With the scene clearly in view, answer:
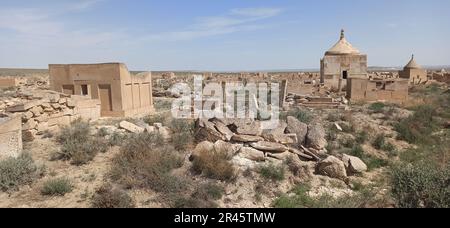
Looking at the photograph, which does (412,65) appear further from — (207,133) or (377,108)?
(207,133)

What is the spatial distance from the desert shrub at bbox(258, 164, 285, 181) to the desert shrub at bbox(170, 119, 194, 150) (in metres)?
2.26

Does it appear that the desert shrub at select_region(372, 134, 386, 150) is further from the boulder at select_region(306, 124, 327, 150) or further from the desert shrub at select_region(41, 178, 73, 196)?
the desert shrub at select_region(41, 178, 73, 196)

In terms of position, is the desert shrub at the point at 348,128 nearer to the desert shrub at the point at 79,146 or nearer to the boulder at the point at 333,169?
the boulder at the point at 333,169

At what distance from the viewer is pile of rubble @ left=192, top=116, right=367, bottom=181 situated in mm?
7712

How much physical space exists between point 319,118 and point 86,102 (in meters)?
9.13

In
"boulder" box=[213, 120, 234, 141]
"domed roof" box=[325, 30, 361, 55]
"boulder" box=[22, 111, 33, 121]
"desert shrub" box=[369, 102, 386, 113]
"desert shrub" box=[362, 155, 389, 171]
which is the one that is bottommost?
"desert shrub" box=[362, 155, 389, 171]

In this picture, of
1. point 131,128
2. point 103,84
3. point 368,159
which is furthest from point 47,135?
point 368,159

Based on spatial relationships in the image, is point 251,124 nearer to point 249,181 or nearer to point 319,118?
point 249,181

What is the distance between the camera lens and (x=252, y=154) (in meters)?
8.02

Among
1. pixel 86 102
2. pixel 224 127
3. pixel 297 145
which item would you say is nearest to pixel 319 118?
pixel 297 145

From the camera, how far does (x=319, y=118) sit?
13.3 meters

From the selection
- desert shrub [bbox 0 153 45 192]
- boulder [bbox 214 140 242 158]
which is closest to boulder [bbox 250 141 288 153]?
boulder [bbox 214 140 242 158]

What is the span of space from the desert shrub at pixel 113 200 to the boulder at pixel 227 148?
2.58 m

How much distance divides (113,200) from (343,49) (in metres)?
24.6
